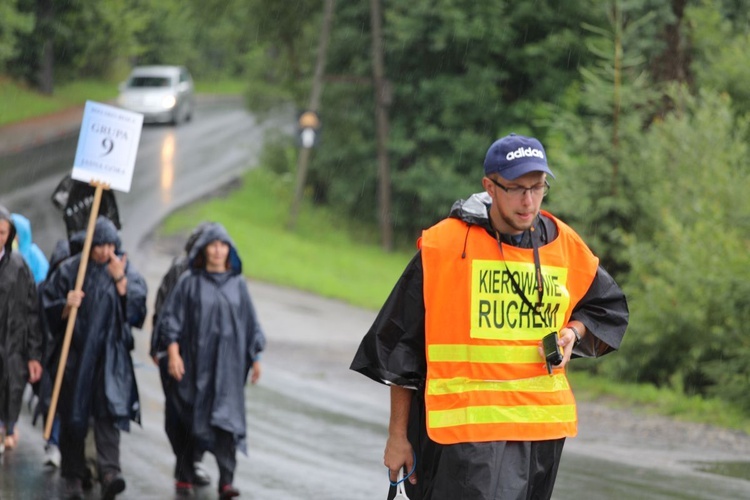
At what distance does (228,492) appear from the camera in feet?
27.5

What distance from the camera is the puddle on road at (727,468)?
966 centimetres

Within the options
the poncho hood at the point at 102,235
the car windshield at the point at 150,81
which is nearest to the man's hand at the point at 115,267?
the poncho hood at the point at 102,235

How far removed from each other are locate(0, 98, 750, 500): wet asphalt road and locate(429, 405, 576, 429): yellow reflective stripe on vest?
386cm

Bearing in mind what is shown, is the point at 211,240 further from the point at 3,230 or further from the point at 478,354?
the point at 478,354

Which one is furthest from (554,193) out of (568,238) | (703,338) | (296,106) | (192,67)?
(192,67)

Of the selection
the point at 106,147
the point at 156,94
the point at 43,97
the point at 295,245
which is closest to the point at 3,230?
the point at 106,147

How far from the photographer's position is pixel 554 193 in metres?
16.5

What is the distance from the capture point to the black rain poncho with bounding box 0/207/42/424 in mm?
8312

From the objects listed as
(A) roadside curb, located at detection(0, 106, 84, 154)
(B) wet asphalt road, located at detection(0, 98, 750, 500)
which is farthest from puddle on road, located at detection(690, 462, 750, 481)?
(A) roadside curb, located at detection(0, 106, 84, 154)

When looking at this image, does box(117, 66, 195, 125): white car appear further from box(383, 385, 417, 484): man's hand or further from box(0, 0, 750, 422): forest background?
box(383, 385, 417, 484): man's hand

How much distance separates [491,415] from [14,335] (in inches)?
180

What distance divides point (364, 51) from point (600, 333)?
85.9ft

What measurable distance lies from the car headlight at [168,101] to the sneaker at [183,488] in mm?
34163

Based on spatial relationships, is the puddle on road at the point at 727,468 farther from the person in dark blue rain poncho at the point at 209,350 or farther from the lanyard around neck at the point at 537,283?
the lanyard around neck at the point at 537,283
